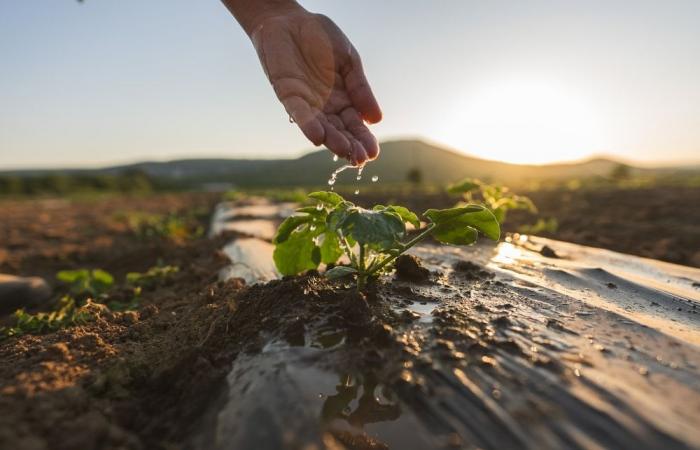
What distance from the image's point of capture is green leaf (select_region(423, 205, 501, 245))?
1.99 m

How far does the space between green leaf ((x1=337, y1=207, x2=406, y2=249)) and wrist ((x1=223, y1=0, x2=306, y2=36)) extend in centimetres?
171

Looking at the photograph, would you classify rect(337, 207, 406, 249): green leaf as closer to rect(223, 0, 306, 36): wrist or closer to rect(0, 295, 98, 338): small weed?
rect(0, 295, 98, 338): small weed

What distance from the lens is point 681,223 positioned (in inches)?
196

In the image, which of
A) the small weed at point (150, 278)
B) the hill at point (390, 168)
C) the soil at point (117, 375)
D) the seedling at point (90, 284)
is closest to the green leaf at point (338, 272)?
the soil at point (117, 375)

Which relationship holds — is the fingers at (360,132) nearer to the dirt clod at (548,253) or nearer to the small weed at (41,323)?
the dirt clod at (548,253)

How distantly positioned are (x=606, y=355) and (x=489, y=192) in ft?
8.62

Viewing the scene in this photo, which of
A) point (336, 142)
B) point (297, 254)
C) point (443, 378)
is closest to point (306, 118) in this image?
point (336, 142)

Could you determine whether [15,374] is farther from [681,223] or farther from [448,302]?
[681,223]

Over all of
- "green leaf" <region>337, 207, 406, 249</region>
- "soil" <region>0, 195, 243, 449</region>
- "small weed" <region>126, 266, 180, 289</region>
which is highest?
"green leaf" <region>337, 207, 406, 249</region>

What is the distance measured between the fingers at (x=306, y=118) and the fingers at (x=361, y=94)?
399 mm

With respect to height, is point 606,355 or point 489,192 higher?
point 489,192

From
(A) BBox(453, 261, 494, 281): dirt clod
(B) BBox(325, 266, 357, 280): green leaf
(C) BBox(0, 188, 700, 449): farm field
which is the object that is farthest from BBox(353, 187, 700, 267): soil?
(B) BBox(325, 266, 357, 280): green leaf

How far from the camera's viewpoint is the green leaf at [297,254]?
2098mm

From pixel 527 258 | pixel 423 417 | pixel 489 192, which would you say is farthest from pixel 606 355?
pixel 489 192
